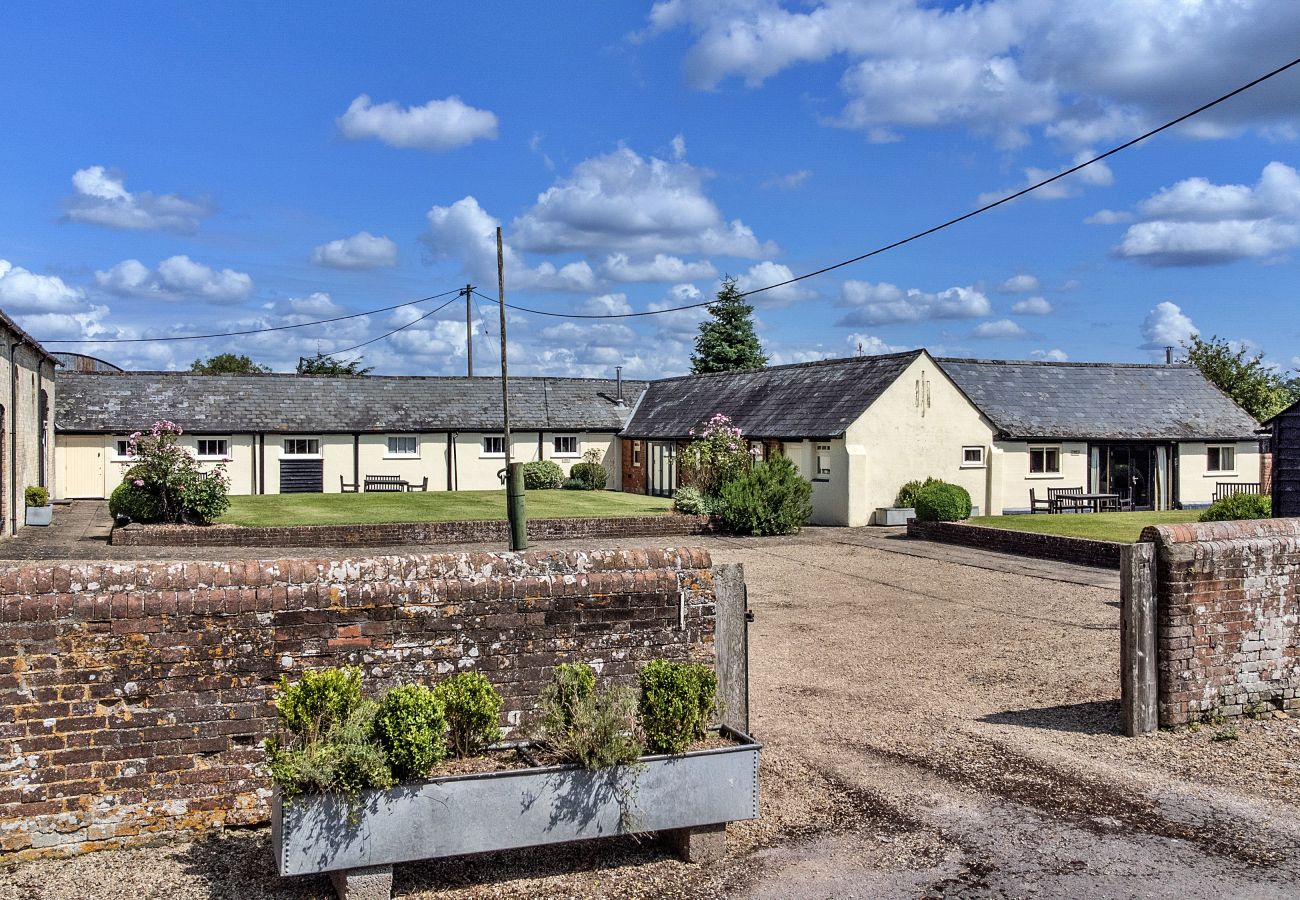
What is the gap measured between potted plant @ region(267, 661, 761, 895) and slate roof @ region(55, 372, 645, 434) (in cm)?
3624

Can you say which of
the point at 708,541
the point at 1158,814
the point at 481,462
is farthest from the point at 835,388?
the point at 1158,814

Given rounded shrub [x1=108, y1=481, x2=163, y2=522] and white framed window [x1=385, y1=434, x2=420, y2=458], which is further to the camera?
white framed window [x1=385, y1=434, x2=420, y2=458]

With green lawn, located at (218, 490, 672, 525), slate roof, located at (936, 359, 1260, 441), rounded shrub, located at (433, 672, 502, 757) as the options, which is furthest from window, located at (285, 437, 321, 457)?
rounded shrub, located at (433, 672, 502, 757)

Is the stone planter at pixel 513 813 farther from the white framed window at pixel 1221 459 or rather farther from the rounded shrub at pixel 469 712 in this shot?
the white framed window at pixel 1221 459

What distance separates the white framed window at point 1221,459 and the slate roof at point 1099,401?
0.55 meters

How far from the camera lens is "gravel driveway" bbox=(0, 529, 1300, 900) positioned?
6301 mm

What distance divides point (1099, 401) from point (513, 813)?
3598cm

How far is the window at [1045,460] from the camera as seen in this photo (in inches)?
1389

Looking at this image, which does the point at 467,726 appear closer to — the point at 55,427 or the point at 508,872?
the point at 508,872

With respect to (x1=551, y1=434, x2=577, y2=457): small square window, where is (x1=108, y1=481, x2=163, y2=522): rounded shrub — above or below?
below

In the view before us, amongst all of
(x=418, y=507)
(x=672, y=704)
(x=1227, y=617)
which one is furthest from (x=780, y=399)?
(x=672, y=704)

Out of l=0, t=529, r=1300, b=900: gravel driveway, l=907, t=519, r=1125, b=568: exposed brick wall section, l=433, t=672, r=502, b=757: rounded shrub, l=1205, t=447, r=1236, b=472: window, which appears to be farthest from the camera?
l=1205, t=447, r=1236, b=472: window

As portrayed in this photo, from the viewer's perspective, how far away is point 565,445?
150 feet

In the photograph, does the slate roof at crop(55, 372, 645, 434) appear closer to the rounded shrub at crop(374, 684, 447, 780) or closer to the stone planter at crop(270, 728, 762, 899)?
the rounded shrub at crop(374, 684, 447, 780)
